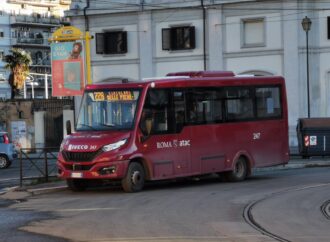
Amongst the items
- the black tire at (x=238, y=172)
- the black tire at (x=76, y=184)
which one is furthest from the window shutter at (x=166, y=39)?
the black tire at (x=76, y=184)

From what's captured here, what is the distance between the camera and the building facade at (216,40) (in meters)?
40.2

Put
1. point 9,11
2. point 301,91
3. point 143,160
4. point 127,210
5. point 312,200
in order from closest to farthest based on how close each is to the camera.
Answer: point 127,210, point 312,200, point 143,160, point 301,91, point 9,11

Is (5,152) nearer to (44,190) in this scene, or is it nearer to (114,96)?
(44,190)

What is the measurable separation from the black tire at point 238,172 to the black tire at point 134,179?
142 inches

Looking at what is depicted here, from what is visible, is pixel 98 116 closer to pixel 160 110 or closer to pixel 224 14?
pixel 160 110

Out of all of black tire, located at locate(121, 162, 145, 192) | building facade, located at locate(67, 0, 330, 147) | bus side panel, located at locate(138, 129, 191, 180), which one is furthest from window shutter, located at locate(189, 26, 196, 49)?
black tire, located at locate(121, 162, 145, 192)

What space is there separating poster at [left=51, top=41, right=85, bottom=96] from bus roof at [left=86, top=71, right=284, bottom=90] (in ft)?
16.6

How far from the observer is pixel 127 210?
1330 cm

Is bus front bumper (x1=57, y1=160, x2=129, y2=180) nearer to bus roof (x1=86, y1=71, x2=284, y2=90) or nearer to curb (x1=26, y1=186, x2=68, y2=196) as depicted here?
curb (x1=26, y1=186, x2=68, y2=196)

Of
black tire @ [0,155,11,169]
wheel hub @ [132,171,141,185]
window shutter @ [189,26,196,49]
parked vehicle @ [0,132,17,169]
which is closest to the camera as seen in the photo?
wheel hub @ [132,171,141,185]

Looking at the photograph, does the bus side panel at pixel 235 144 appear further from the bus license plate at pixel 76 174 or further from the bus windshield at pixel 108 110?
the bus license plate at pixel 76 174

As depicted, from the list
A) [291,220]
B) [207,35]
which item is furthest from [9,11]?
[291,220]

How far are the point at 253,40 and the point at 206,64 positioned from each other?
3.43 meters

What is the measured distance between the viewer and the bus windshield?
16797mm
